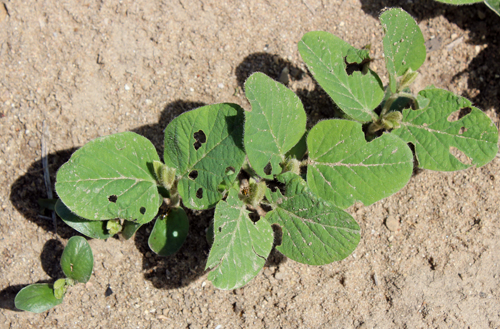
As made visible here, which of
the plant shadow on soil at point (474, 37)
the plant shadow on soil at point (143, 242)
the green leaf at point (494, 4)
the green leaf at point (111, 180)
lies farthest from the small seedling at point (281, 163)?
the green leaf at point (494, 4)

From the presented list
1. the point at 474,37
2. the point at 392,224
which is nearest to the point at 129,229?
the point at 392,224

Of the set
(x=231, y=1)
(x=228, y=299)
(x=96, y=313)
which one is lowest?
(x=96, y=313)

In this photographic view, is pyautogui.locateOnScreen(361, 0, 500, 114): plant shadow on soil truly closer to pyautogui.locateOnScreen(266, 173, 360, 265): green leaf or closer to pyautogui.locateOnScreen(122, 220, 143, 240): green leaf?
pyautogui.locateOnScreen(266, 173, 360, 265): green leaf

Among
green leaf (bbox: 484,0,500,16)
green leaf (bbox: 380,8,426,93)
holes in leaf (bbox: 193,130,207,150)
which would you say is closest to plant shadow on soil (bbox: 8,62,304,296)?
holes in leaf (bbox: 193,130,207,150)

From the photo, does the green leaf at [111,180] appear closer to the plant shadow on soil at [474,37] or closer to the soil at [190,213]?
the soil at [190,213]

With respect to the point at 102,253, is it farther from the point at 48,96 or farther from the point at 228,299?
the point at 48,96

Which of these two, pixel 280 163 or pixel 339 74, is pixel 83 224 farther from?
pixel 339 74

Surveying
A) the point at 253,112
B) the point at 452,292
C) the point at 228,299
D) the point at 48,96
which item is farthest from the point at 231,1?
the point at 452,292
